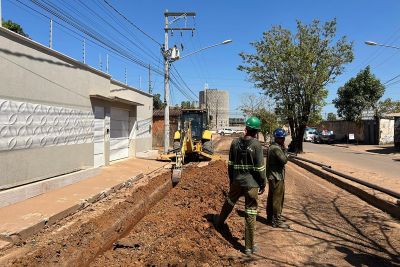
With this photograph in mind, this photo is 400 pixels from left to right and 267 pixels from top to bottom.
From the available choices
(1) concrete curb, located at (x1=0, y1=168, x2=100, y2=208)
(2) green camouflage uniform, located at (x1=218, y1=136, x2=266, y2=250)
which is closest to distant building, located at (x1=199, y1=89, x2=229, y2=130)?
(1) concrete curb, located at (x1=0, y1=168, x2=100, y2=208)

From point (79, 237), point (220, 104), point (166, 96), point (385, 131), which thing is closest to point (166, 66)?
point (166, 96)

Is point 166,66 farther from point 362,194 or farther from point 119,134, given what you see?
point 362,194

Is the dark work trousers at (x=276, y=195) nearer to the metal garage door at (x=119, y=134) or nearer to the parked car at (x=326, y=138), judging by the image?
the metal garage door at (x=119, y=134)

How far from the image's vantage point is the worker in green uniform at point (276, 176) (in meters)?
7.83

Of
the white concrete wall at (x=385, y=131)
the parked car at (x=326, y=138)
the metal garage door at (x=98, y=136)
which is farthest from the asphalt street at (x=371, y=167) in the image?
the parked car at (x=326, y=138)

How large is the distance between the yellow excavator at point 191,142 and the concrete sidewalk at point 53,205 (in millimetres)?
2107

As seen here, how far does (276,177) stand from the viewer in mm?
7887

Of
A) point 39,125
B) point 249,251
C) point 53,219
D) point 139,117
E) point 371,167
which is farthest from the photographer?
point 139,117

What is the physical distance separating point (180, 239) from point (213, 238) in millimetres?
593

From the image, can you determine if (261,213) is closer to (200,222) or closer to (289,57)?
(200,222)

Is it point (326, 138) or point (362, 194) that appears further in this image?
point (326, 138)

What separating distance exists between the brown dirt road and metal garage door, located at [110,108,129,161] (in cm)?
929

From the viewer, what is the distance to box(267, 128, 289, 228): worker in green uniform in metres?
7.83

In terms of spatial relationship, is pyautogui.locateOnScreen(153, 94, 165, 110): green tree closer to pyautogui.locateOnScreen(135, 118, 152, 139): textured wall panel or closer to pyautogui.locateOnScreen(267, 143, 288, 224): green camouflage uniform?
pyautogui.locateOnScreen(135, 118, 152, 139): textured wall panel
